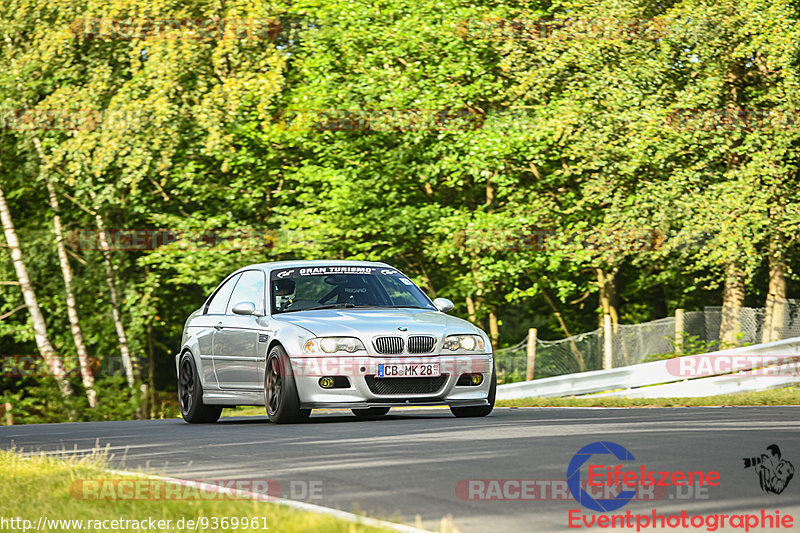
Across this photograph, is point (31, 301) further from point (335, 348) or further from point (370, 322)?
point (335, 348)

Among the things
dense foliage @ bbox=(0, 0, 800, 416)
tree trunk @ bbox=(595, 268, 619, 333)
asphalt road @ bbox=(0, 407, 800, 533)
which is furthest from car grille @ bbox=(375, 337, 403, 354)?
tree trunk @ bbox=(595, 268, 619, 333)

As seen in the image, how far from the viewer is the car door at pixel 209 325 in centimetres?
1404

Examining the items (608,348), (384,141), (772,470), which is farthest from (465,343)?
(384,141)

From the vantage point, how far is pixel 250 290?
1385 cm

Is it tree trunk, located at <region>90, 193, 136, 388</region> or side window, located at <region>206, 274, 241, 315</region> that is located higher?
side window, located at <region>206, 274, 241, 315</region>

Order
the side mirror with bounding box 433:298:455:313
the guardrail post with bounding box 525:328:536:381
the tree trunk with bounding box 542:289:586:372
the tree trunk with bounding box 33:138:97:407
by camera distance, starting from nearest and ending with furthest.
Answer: the side mirror with bounding box 433:298:455:313 < the tree trunk with bounding box 542:289:586:372 < the guardrail post with bounding box 525:328:536:381 < the tree trunk with bounding box 33:138:97:407

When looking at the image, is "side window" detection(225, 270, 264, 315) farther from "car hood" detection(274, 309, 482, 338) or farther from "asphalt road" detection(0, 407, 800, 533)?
"asphalt road" detection(0, 407, 800, 533)

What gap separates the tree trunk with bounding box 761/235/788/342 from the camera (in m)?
23.0

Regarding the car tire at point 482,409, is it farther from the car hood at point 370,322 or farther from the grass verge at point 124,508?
the grass verge at point 124,508

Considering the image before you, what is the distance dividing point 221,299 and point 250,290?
3.25 ft

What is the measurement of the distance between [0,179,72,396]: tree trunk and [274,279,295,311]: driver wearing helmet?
71.4 feet

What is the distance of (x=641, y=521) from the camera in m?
6.08

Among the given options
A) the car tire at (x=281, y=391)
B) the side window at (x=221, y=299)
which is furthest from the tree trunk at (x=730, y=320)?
the car tire at (x=281, y=391)

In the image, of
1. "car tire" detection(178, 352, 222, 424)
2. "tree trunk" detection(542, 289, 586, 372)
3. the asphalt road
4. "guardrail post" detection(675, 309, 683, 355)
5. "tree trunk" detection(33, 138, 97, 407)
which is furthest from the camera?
"tree trunk" detection(33, 138, 97, 407)
